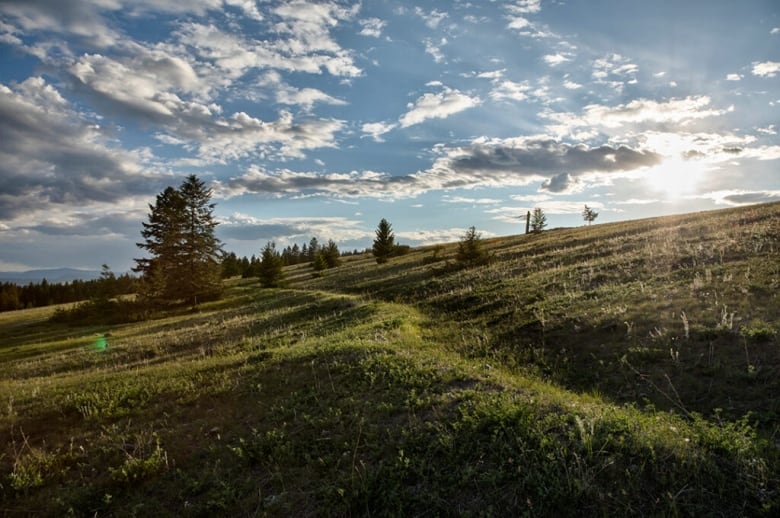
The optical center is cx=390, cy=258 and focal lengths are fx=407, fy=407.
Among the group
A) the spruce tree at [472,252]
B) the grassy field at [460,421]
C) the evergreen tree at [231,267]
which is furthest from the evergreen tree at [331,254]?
the grassy field at [460,421]

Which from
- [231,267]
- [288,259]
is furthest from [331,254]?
[288,259]

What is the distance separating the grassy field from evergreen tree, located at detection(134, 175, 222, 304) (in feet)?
103

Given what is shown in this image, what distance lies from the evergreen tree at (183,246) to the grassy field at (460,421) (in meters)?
31.3

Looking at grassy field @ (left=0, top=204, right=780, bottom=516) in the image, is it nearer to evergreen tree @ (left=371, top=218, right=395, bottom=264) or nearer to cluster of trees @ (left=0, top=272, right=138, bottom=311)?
evergreen tree @ (left=371, top=218, right=395, bottom=264)

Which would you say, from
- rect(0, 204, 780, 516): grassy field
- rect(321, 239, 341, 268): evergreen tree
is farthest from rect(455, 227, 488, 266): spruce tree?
rect(321, 239, 341, 268): evergreen tree

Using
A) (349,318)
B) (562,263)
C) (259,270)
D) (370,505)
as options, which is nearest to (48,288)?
(259,270)

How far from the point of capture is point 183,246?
46750 mm

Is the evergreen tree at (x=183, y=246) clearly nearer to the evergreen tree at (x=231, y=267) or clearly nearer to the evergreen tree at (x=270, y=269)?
the evergreen tree at (x=270, y=269)

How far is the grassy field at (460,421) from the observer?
5.46m

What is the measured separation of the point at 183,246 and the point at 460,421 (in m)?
47.1

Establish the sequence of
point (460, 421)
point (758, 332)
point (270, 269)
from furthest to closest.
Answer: point (270, 269)
point (758, 332)
point (460, 421)

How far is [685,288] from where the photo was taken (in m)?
14.0

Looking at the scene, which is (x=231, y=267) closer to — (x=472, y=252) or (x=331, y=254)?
(x=331, y=254)

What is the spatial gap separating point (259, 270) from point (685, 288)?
53118mm
